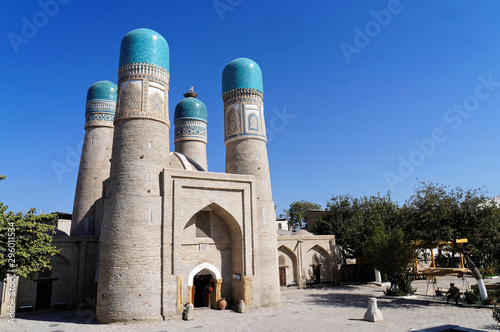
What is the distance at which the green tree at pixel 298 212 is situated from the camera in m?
61.6

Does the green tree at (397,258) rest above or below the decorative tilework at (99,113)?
below

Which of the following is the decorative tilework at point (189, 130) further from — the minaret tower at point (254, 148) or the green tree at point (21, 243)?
the green tree at point (21, 243)

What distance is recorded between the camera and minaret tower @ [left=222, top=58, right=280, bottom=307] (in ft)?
57.5

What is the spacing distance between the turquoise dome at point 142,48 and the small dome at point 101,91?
666 centimetres

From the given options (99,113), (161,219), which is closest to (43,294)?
(161,219)

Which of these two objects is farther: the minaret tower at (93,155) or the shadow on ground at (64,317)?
the minaret tower at (93,155)

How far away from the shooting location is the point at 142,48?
16516 millimetres

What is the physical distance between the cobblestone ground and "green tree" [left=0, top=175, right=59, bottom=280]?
101 inches

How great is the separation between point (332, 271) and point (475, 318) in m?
13.9

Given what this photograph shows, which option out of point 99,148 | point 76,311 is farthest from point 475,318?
point 99,148

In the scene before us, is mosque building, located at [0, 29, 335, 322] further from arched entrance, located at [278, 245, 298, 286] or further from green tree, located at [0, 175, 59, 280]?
arched entrance, located at [278, 245, 298, 286]

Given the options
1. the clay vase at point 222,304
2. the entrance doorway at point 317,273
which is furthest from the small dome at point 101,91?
the entrance doorway at point 317,273

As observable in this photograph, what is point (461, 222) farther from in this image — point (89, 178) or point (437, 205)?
point (89, 178)

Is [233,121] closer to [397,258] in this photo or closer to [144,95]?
[144,95]
